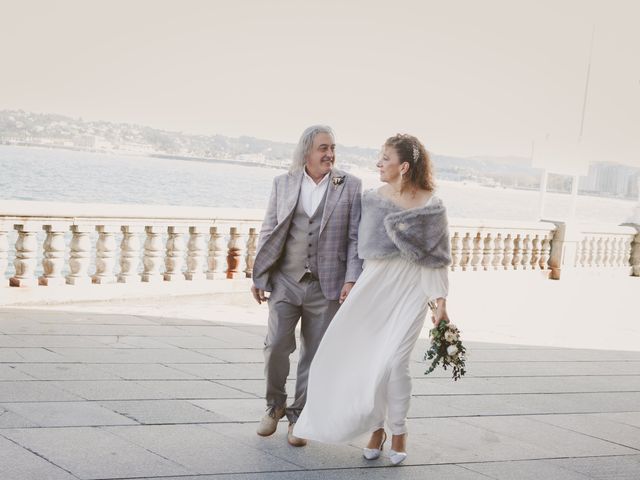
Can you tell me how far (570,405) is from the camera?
7.17 metres

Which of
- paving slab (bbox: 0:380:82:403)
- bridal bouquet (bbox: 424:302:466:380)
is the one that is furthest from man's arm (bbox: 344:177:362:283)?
paving slab (bbox: 0:380:82:403)

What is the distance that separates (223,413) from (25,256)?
444cm

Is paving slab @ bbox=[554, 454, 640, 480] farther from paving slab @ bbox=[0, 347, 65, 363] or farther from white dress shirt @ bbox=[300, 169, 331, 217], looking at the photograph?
paving slab @ bbox=[0, 347, 65, 363]

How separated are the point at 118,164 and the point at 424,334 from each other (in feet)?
292

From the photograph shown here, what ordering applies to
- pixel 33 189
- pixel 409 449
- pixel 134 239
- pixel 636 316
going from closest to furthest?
pixel 409 449
pixel 134 239
pixel 636 316
pixel 33 189

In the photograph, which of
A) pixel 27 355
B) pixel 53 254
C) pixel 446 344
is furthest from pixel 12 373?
pixel 53 254

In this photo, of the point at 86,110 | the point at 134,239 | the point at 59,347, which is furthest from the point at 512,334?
the point at 86,110

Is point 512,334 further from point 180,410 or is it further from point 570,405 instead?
point 180,410

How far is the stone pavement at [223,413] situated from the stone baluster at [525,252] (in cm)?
691

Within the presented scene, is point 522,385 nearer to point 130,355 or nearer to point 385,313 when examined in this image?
point 385,313

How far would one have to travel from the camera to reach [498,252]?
1576cm

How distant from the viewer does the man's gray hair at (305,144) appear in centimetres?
533

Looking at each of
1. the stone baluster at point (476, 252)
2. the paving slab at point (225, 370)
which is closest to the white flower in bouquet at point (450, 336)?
the paving slab at point (225, 370)

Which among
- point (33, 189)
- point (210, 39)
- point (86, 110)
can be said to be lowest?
point (33, 189)
